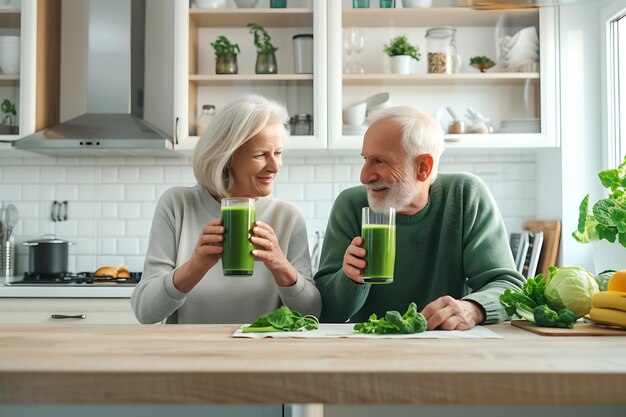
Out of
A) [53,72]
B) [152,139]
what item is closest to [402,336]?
[152,139]

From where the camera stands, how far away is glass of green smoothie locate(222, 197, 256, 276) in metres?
1.78

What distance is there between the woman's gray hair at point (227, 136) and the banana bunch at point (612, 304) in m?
1.09

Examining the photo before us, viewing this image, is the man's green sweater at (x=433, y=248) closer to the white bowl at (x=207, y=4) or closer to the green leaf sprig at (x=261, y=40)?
the green leaf sprig at (x=261, y=40)

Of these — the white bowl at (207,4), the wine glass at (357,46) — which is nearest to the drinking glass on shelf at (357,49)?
the wine glass at (357,46)

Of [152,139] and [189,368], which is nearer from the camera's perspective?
[189,368]

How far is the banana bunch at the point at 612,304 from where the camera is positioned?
63.7 inches

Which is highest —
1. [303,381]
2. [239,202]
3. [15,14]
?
[15,14]

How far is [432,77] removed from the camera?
3914 millimetres

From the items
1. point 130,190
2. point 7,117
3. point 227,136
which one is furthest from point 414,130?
point 7,117

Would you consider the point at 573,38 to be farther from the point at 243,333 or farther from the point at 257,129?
the point at 243,333

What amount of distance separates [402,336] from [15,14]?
3.26 meters

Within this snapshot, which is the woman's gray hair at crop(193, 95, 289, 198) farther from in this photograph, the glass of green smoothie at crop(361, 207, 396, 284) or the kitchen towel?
the kitchen towel

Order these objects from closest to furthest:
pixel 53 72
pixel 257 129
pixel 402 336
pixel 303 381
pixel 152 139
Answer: pixel 303 381 → pixel 402 336 → pixel 257 129 → pixel 152 139 → pixel 53 72

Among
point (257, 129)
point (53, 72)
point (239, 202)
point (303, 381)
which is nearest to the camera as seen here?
point (303, 381)
